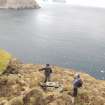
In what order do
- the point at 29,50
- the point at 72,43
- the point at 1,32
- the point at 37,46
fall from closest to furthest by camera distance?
the point at 29,50 < the point at 37,46 < the point at 72,43 < the point at 1,32

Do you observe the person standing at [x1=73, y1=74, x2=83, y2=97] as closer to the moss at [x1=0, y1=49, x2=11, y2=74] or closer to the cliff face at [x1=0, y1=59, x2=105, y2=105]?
the cliff face at [x1=0, y1=59, x2=105, y2=105]

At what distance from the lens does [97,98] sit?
33594 millimetres

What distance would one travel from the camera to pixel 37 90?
31.5m

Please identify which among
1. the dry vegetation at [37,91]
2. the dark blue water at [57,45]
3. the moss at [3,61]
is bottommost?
the dark blue water at [57,45]

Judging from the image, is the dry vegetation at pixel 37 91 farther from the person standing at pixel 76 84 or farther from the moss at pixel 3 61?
the moss at pixel 3 61

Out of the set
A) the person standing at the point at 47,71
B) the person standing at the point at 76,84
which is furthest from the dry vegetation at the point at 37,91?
the person standing at the point at 47,71

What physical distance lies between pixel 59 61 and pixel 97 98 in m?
51.0

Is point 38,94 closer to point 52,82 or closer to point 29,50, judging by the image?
point 52,82

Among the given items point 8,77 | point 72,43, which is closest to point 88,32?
point 72,43

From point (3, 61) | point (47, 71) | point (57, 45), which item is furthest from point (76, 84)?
point (57, 45)

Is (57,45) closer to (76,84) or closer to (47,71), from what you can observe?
(47,71)

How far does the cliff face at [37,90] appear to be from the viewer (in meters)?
31.3

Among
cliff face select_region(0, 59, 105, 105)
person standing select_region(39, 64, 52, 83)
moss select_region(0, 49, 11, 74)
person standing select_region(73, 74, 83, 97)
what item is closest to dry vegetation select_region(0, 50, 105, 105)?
cliff face select_region(0, 59, 105, 105)

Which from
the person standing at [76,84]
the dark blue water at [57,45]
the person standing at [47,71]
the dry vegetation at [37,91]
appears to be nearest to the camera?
the dry vegetation at [37,91]
